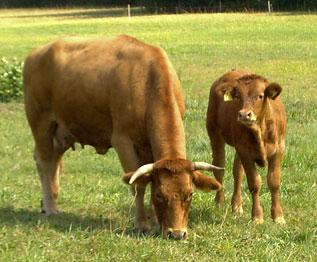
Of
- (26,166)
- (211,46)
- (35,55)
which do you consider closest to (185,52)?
(211,46)

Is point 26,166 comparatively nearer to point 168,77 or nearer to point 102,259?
point 168,77

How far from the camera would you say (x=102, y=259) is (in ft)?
24.5

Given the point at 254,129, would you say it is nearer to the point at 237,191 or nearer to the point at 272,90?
the point at 272,90

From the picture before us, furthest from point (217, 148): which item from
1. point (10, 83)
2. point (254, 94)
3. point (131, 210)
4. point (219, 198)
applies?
point (10, 83)

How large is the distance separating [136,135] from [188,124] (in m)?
7.69

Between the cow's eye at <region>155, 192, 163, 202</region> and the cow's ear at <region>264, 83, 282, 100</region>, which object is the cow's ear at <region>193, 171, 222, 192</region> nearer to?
the cow's eye at <region>155, 192, 163, 202</region>

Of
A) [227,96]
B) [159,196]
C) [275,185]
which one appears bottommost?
[275,185]

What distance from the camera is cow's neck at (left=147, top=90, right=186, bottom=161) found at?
862 centimetres

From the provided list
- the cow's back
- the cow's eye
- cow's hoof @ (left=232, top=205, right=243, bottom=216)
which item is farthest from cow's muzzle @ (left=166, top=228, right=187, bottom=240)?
cow's hoof @ (left=232, top=205, right=243, bottom=216)

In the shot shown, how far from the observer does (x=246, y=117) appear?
8938 millimetres

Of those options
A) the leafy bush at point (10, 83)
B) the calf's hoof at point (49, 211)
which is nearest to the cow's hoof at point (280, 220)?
the calf's hoof at point (49, 211)

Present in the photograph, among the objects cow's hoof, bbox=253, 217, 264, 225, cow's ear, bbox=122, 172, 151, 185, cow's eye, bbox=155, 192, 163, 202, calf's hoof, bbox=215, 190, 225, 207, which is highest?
cow's ear, bbox=122, 172, 151, 185

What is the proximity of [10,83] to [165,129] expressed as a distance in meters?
12.4

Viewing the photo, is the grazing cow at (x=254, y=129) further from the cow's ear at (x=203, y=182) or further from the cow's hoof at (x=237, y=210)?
the cow's ear at (x=203, y=182)
